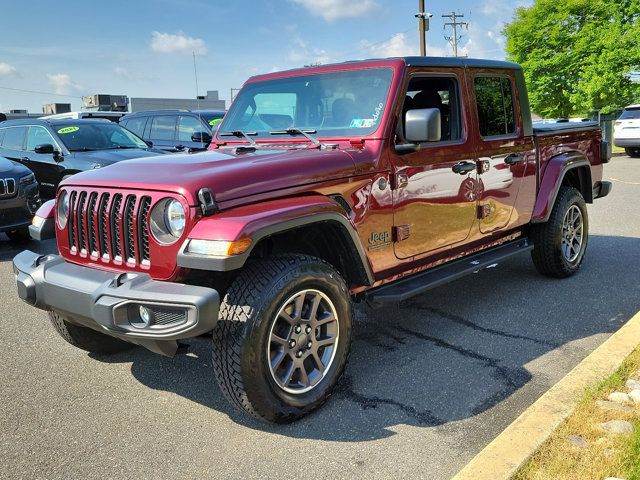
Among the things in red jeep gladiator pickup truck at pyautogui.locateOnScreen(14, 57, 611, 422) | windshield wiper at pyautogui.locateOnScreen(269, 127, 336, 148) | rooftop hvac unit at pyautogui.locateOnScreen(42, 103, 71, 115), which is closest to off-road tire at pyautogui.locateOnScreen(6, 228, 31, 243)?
red jeep gladiator pickup truck at pyautogui.locateOnScreen(14, 57, 611, 422)

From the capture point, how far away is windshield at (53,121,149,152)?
914 cm

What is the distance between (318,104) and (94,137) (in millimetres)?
6287

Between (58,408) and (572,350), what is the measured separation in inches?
131

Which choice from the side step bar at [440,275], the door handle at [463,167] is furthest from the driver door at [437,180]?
the side step bar at [440,275]

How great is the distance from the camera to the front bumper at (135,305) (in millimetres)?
2762

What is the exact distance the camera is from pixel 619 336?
13.2 feet

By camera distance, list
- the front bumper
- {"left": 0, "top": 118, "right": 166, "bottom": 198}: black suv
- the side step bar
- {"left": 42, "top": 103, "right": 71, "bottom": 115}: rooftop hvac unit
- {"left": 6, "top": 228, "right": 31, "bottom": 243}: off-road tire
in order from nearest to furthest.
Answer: the front bumper, the side step bar, {"left": 6, "top": 228, "right": 31, "bottom": 243}: off-road tire, {"left": 0, "top": 118, "right": 166, "bottom": 198}: black suv, {"left": 42, "top": 103, "right": 71, "bottom": 115}: rooftop hvac unit

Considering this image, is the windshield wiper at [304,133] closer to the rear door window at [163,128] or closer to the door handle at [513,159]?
the door handle at [513,159]

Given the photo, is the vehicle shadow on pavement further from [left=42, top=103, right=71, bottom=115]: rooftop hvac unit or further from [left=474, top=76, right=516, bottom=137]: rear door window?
[left=42, top=103, right=71, bottom=115]: rooftop hvac unit

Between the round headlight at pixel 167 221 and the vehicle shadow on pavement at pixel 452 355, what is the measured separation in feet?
1.99

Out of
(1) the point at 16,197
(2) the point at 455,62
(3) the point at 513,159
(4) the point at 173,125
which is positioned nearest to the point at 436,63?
(2) the point at 455,62

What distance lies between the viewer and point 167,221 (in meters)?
3.06

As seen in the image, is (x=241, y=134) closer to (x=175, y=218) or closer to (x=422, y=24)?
(x=175, y=218)

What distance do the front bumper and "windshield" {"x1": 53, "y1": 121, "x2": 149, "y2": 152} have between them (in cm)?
648
